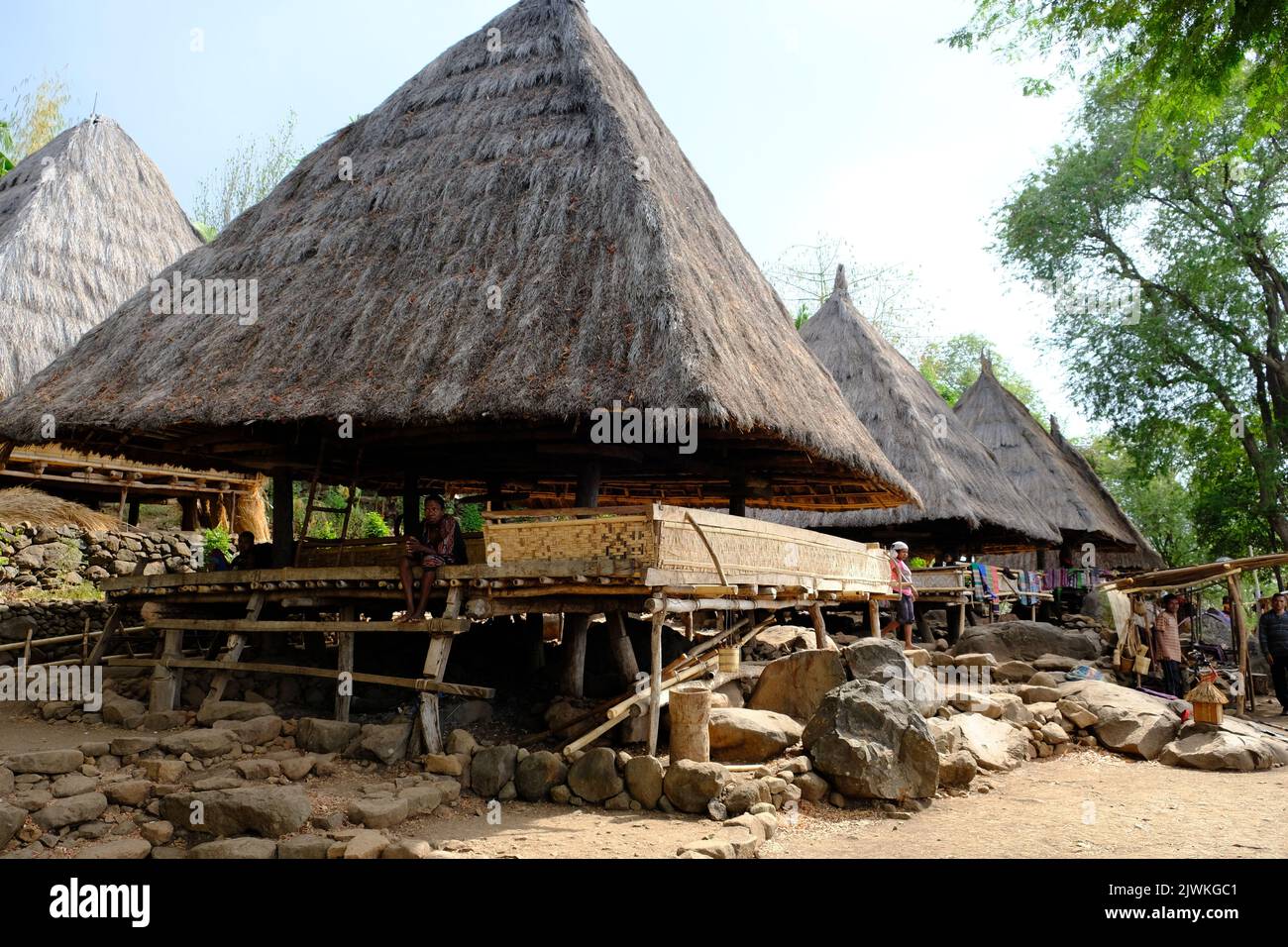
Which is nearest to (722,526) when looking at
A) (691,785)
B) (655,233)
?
(691,785)

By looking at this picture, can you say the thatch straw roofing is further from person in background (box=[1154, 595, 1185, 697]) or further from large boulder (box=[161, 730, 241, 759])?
person in background (box=[1154, 595, 1185, 697])

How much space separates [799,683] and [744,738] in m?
1.70

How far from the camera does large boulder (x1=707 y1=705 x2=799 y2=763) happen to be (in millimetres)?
8586

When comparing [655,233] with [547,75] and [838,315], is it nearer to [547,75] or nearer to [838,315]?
[547,75]

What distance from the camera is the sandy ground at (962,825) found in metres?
6.53

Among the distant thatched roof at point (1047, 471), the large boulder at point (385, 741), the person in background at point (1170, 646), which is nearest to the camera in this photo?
the large boulder at point (385, 741)

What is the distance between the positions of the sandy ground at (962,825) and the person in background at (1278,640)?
4452 mm

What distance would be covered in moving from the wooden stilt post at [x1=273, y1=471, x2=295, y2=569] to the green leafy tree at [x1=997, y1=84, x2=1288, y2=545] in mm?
17984

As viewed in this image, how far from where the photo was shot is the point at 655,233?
961 centimetres

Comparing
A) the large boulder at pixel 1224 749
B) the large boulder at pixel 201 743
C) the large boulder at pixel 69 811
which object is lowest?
the large boulder at pixel 1224 749

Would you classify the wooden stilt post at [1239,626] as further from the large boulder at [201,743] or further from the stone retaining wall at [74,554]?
the stone retaining wall at [74,554]

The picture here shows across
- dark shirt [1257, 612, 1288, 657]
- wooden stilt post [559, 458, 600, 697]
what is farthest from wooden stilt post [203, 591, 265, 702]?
dark shirt [1257, 612, 1288, 657]

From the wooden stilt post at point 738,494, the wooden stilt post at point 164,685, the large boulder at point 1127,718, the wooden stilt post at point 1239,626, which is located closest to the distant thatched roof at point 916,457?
the wooden stilt post at point 1239,626

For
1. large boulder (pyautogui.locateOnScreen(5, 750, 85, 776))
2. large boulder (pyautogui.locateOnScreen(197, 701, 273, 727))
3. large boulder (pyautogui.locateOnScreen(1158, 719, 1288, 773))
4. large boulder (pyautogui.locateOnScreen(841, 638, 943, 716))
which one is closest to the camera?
large boulder (pyautogui.locateOnScreen(5, 750, 85, 776))
